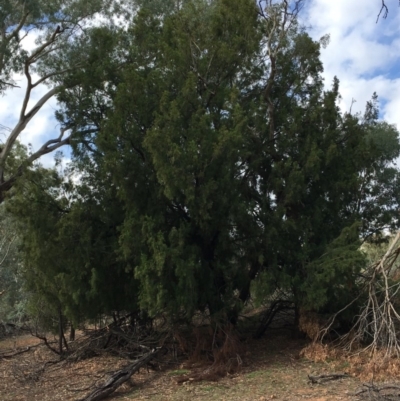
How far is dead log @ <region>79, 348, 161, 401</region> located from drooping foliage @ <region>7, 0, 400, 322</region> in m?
0.99

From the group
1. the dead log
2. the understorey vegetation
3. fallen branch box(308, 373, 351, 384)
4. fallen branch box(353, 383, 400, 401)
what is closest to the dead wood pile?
the understorey vegetation

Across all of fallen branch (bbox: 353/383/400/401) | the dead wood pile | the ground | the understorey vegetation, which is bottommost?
fallen branch (bbox: 353/383/400/401)

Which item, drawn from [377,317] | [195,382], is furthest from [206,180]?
[377,317]

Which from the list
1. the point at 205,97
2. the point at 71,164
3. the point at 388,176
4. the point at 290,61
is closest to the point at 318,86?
the point at 290,61

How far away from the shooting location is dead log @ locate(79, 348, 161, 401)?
361 inches

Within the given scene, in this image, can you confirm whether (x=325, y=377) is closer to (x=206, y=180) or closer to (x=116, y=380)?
(x=116, y=380)

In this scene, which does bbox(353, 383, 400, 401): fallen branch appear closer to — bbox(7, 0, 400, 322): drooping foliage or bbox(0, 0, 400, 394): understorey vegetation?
bbox(0, 0, 400, 394): understorey vegetation

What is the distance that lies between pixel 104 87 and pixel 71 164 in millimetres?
2050

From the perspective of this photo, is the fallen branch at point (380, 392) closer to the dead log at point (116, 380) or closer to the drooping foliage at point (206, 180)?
the drooping foliage at point (206, 180)

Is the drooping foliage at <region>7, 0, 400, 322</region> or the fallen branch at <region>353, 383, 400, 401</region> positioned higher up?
the drooping foliage at <region>7, 0, 400, 322</region>

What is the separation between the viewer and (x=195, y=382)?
1002 cm

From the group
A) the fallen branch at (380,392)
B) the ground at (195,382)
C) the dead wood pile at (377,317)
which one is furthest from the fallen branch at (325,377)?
the fallen branch at (380,392)

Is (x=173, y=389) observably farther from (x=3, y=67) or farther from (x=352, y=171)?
(x=3, y=67)

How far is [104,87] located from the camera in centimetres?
1332
